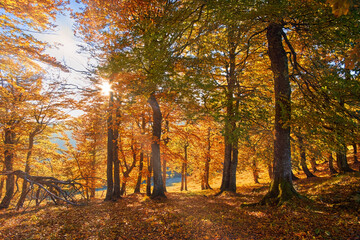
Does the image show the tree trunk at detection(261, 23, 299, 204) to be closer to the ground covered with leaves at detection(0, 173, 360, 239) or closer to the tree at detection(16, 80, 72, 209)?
the ground covered with leaves at detection(0, 173, 360, 239)

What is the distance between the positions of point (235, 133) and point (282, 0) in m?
4.90

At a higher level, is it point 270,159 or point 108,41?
point 108,41

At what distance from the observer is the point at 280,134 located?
7262 mm

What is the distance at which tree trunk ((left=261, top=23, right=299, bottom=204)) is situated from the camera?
689 cm

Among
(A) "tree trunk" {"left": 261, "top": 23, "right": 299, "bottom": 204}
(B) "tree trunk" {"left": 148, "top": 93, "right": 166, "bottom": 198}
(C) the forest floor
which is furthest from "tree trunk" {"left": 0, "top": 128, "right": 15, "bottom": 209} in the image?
(A) "tree trunk" {"left": 261, "top": 23, "right": 299, "bottom": 204}

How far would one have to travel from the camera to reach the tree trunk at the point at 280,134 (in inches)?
271

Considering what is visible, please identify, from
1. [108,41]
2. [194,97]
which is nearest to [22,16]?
[108,41]


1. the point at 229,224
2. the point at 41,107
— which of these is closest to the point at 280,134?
the point at 229,224

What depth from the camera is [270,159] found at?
32.2 feet

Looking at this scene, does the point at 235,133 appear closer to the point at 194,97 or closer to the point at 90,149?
the point at 194,97

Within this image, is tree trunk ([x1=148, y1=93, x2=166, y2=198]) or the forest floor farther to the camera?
tree trunk ([x1=148, y1=93, x2=166, y2=198])

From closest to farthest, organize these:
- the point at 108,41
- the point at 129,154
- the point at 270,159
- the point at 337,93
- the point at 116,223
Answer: the point at 337,93, the point at 116,223, the point at 270,159, the point at 108,41, the point at 129,154

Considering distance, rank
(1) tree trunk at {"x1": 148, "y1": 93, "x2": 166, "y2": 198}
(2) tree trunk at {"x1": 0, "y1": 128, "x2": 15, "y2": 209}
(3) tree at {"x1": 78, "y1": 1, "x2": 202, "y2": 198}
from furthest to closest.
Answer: (2) tree trunk at {"x1": 0, "y1": 128, "x2": 15, "y2": 209}, (1) tree trunk at {"x1": 148, "y1": 93, "x2": 166, "y2": 198}, (3) tree at {"x1": 78, "y1": 1, "x2": 202, "y2": 198}

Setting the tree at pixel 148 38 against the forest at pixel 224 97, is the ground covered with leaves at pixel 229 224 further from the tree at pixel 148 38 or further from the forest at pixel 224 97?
the tree at pixel 148 38
